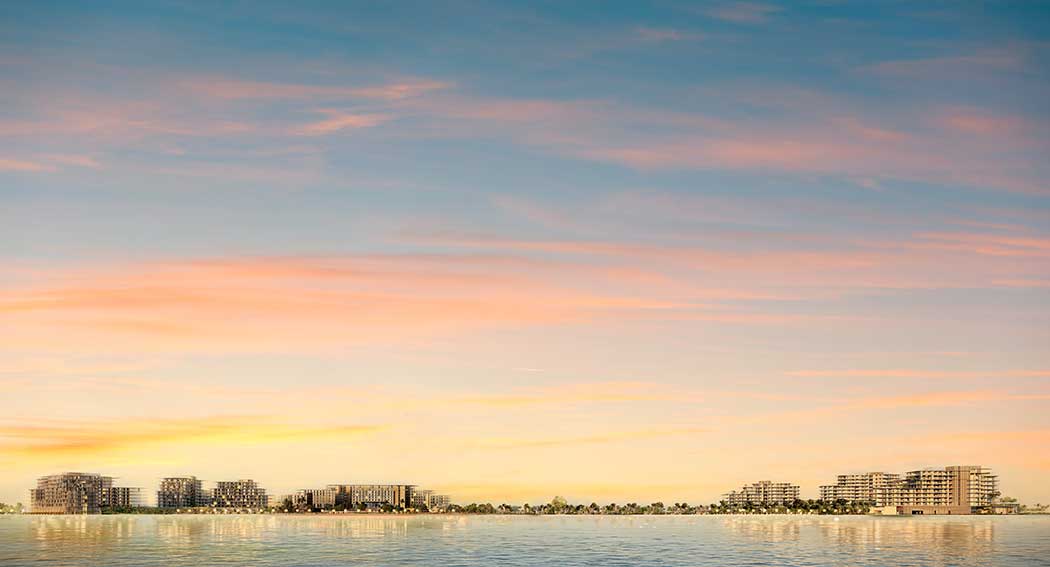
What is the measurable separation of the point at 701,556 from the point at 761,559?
7.96m

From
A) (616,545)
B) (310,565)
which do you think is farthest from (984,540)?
(310,565)

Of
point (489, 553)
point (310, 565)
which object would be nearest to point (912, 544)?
point (489, 553)

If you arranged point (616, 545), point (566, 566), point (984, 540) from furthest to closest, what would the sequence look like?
point (984, 540) → point (616, 545) → point (566, 566)

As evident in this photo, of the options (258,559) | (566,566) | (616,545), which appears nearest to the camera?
(566,566)

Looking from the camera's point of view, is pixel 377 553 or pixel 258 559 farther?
pixel 377 553

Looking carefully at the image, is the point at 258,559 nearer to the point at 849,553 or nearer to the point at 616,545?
the point at 616,545

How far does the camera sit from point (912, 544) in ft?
477

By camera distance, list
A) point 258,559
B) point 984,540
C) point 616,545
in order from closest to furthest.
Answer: point 258,559 < point 616,545 < point 984,540

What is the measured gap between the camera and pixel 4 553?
11944 centimetres

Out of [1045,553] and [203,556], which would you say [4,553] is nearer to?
[203,556]

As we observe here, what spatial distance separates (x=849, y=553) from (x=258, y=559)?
67.4m

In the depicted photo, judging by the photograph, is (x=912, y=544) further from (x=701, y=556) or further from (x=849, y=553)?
(x=701, y=556)

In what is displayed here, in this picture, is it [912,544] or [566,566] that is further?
[912,544]

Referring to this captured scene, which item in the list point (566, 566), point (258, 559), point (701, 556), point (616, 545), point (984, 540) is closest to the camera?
point (566, 566)
